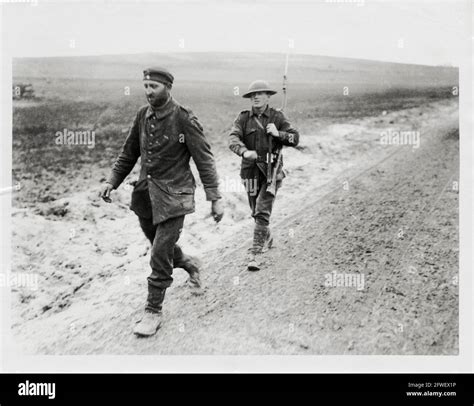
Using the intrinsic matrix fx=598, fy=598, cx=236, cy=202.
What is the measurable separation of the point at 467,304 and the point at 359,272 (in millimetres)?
906

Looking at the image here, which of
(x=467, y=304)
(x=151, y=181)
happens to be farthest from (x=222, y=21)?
(x=467, y=304)

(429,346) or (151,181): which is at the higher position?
(151,181)

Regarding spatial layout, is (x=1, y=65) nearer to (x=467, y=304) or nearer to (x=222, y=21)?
(x=222, y=21)

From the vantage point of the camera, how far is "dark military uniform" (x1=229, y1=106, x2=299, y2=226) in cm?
464

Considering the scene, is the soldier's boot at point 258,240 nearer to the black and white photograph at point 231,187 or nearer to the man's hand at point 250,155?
the black and white photograph at point 231,187

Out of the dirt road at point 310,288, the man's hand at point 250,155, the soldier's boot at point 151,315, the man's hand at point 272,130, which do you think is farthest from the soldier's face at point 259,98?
the soldier's boot at point 151,315

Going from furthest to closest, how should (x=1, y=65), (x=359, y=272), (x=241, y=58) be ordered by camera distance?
(x=241, y=58) < (x=1, y=65) < (x=359, y=272)

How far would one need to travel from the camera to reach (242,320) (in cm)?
422

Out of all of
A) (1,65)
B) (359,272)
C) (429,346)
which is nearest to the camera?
(429,346)

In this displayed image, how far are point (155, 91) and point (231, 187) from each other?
1941 millimetres

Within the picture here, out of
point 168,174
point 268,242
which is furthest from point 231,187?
point 168,174

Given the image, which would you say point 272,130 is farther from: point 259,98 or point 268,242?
point 268,242

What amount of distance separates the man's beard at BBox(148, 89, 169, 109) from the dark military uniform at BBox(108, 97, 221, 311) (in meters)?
0.03
